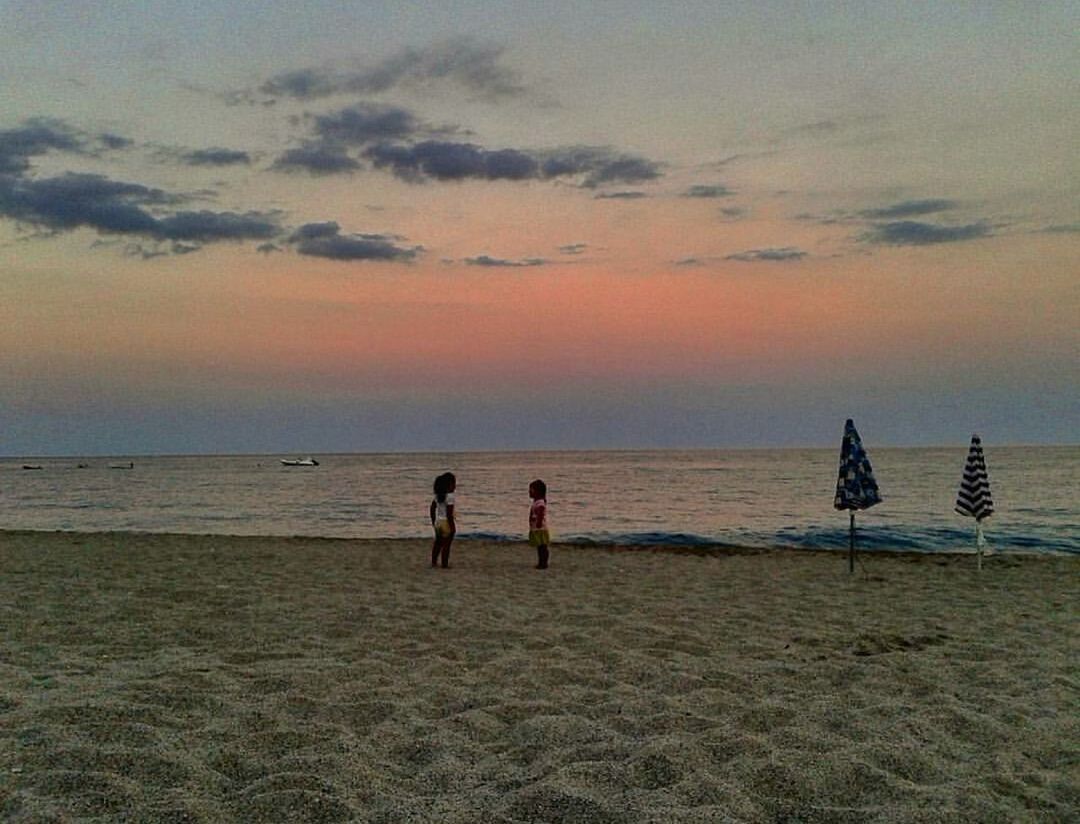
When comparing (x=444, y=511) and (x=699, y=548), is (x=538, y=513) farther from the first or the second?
(x=699, y=548)

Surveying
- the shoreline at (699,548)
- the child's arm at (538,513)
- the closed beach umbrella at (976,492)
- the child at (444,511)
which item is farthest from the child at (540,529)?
the closed beach umbrella at (976,492)

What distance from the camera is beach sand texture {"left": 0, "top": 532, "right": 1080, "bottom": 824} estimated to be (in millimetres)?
3992

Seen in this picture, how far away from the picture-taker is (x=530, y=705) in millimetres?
5496

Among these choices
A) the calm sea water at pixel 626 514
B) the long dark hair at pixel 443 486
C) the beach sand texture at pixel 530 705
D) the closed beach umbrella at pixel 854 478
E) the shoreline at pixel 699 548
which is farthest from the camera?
the calm sea water at pixel 626 514

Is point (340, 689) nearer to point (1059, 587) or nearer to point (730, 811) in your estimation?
point (730, 811)

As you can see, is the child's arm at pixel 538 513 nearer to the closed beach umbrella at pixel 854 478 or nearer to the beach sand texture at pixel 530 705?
the beach sand texture at pixel 530 705

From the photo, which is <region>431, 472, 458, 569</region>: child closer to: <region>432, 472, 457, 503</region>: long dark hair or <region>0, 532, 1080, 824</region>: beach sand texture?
<region>432, 472, 457, 503</region>: long dark hair

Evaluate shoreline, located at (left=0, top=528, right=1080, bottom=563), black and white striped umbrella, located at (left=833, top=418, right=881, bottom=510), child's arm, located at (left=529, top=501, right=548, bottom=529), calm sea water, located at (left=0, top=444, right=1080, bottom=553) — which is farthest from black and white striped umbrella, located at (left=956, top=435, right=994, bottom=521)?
calm sea water, located at (left=0, top=444, right=1080, bottom=553)

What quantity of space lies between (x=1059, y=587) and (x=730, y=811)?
10.7 m

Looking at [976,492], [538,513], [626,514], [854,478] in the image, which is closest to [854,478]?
[854,478]

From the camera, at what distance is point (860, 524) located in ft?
78.2

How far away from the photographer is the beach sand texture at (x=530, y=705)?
157 inches

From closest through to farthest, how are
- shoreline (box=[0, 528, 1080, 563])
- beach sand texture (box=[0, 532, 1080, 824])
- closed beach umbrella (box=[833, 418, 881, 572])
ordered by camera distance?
beach sand texture (box=[0, 532, 1080, 824]), closed beach umbrella (box=[833, 418, 881, 572]), shoreline (box=[0, 528, 1080, 563])

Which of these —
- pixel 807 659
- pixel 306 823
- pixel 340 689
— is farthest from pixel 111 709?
pixel 807 659
